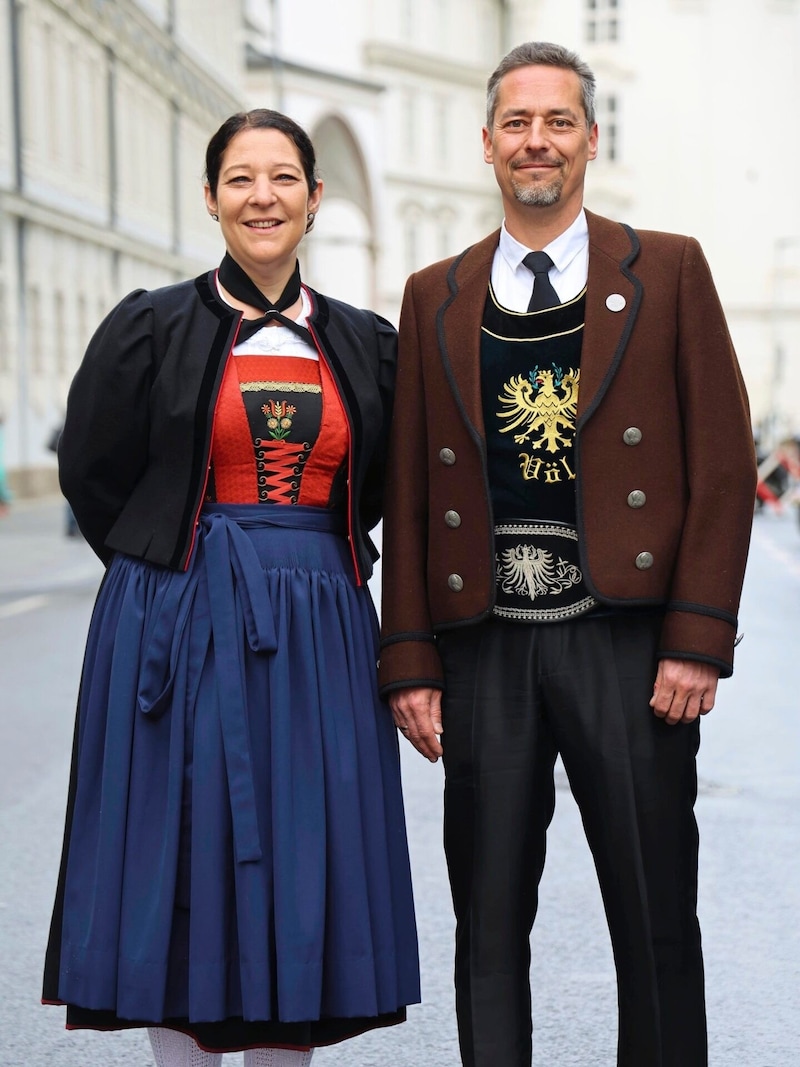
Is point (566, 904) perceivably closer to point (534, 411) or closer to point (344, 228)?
point (534, 411)

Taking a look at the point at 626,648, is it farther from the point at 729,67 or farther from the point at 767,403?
the point at 729,67

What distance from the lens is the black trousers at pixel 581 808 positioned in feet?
10.4

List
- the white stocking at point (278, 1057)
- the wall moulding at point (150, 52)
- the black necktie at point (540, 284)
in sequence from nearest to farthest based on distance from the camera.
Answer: the black necktie at point (540, 284)
the white stocking at point (278, 1057)
the wall moulding at point (150, 52)

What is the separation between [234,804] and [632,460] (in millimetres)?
944

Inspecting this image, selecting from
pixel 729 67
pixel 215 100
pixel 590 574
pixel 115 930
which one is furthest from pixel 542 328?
pixel 729 67

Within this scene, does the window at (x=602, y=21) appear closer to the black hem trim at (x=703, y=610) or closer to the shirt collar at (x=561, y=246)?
the shirt collar at (x=561, y=246)

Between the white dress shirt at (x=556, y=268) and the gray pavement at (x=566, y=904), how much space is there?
175 centimetres

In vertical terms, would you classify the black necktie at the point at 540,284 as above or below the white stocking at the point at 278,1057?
above

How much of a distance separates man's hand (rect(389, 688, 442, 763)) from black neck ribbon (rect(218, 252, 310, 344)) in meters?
0.72

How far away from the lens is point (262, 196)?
3338 millimetres

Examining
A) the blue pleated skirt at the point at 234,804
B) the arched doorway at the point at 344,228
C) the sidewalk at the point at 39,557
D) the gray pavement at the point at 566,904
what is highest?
the arched doorway at the point at 344,228

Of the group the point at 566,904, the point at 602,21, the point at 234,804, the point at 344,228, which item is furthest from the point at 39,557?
the point at 344,228

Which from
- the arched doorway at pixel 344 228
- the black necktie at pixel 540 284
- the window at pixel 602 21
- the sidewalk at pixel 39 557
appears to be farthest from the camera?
the arched doorway at pixel 344 228

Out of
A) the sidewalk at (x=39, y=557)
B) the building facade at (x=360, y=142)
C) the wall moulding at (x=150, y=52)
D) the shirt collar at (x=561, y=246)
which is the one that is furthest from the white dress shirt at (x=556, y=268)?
the wall moulding at (x=150, y=52)
